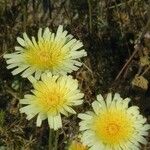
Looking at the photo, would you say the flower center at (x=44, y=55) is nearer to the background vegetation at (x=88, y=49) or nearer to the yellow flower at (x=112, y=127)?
the yellow flower at (x=112, y=127)

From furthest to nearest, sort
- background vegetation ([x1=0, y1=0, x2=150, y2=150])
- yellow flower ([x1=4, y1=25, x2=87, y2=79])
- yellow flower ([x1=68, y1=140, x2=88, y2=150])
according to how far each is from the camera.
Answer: background vegetation ([x1=0, y1=0, x2=150, y2=150])
yellow flower ([x1=68, y1=140, x2=88, y2=150])
yellow flower ([x1=4, y1=25, x2=87, y2=79])

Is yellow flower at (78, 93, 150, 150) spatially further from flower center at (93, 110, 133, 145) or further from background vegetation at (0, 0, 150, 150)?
background vegetation at (0, 0, 150, 150)

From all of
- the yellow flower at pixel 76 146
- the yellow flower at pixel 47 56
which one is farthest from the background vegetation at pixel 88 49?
the yellow flower at pixel 47 56

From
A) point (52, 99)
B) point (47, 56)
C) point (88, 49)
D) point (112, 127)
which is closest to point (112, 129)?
point (112, 127)

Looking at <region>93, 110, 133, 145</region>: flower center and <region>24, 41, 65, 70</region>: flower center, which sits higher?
<region>24, 41, 65, 70</region>: flower center

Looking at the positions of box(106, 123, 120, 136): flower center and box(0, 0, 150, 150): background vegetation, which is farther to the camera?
box(0, 0, 150, 150): background vegetation

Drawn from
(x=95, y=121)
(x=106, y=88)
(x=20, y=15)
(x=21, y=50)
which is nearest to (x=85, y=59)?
(x=106, y=88)

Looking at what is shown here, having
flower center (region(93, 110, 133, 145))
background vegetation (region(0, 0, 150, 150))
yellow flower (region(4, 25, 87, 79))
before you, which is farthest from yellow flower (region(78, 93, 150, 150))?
background vegetation (region(0, 0, 150, 150))
